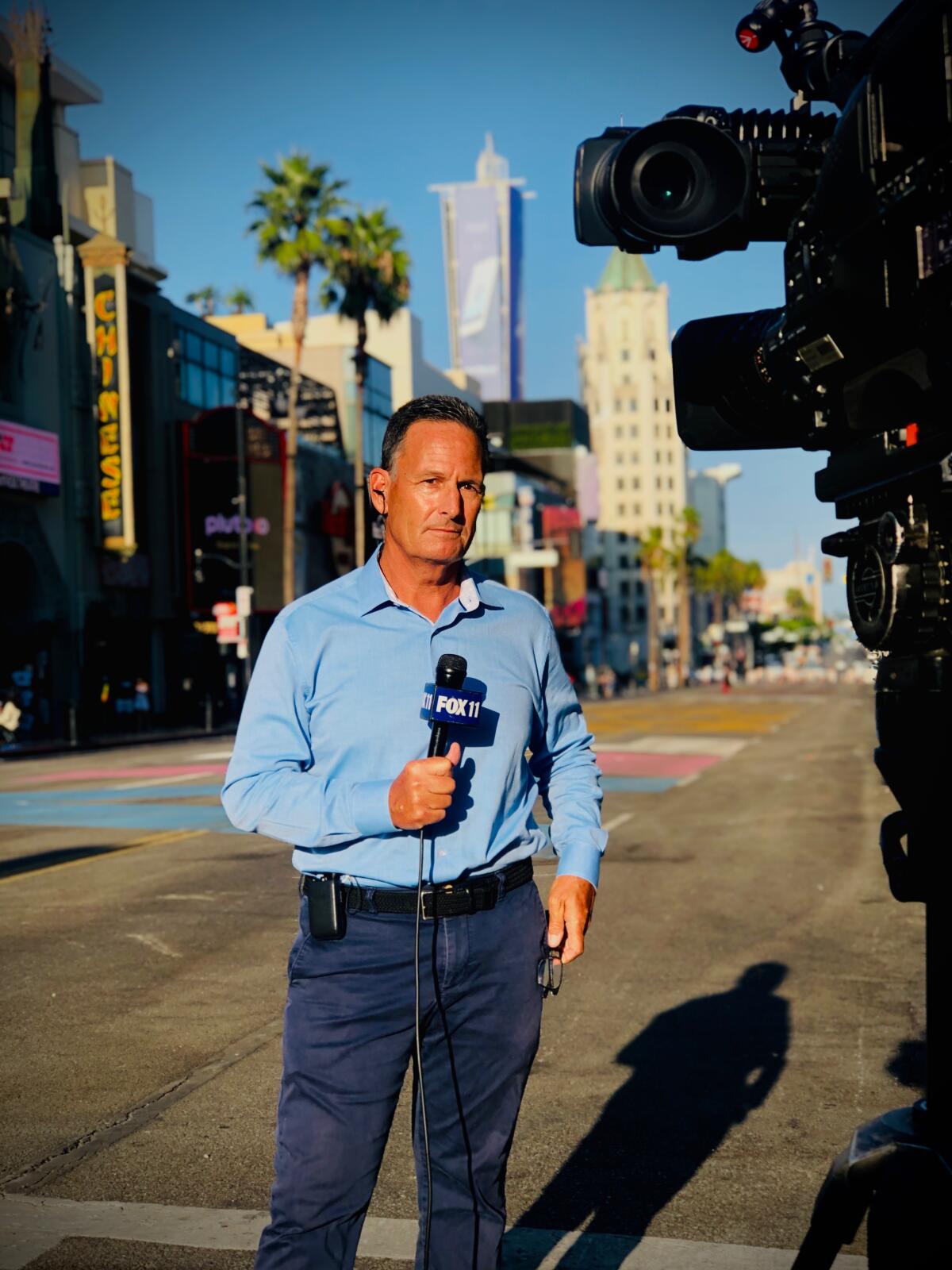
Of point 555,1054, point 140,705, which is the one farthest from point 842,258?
point 140,705

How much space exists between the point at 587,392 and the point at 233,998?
180m

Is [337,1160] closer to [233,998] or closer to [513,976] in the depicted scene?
[513,976]

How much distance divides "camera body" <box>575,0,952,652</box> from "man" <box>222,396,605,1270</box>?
0.65 m

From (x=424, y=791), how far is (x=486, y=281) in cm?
15377

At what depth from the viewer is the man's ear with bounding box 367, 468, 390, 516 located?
3.10 meters

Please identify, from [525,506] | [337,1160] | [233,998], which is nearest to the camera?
[337,1160]

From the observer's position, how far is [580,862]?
3.04 meters

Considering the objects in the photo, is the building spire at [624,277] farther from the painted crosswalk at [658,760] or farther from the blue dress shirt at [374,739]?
the blue dress shirt at [374,739]

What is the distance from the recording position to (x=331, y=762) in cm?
293

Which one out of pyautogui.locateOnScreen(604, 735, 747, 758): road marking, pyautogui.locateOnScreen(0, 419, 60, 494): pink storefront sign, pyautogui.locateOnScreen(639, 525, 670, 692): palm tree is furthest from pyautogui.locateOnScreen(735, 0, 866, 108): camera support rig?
pyautogui.locateOnScreen(639, 525, 670, 692): palm tree

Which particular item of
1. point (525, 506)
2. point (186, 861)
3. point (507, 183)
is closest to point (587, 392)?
point (507, 183)

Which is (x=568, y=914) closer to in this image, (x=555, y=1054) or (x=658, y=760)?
(x=555, y=1054)

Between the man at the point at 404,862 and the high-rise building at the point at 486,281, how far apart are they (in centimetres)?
14811

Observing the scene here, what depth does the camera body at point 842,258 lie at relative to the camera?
2.41 m
